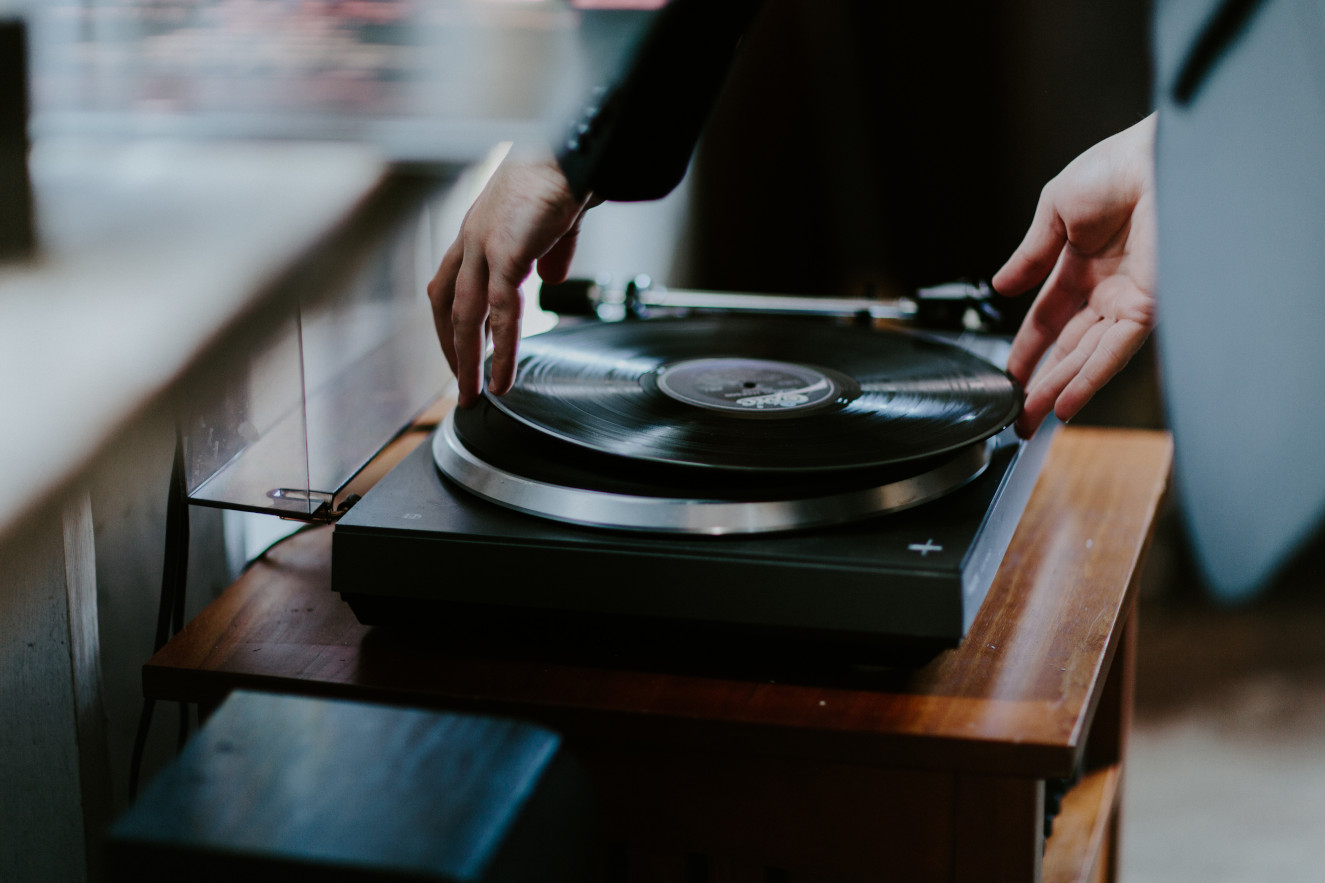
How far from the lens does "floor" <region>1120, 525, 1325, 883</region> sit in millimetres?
1748

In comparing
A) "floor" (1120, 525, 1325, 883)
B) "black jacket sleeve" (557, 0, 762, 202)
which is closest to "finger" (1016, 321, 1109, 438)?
"black jacket sleeve" (557, 0, 762, 202)

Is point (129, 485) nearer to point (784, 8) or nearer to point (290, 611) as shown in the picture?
point (290, 611)

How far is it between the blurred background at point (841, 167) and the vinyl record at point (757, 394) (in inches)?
7.6

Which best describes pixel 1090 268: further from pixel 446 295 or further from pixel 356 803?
pixel 356 803

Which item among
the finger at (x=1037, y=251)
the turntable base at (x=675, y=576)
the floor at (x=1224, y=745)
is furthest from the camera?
the floor at (x=1224, y=745)

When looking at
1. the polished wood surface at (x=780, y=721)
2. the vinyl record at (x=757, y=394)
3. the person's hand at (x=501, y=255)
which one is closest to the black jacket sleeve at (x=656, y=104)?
the person's hand at (x=501, y=255)

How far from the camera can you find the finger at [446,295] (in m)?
0.79

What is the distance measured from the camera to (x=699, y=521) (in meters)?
0.63

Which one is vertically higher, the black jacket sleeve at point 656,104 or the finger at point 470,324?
the black jacket sleeve at point 656,104

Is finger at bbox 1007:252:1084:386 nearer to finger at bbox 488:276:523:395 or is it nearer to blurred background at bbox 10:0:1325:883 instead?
blurred background at bbox 10:0:1325:883

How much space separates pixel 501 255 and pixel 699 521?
22 centimetres

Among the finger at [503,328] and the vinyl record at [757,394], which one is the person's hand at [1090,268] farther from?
the finger at [503,328]

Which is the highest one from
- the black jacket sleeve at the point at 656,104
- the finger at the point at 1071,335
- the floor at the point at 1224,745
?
the black jacket sleeve at the point at 656,104

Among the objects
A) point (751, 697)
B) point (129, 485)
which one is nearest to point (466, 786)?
point (751, 697)
